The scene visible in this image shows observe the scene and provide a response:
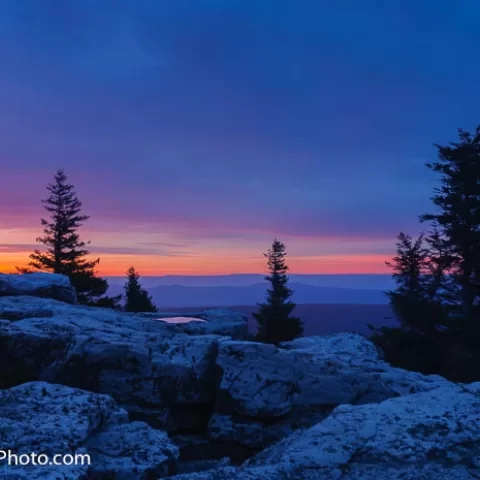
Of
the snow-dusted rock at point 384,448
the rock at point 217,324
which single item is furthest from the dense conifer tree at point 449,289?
the snow-dusted rock at point 384,448

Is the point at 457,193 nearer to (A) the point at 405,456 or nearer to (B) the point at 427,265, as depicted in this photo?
(B) the point at 427,265

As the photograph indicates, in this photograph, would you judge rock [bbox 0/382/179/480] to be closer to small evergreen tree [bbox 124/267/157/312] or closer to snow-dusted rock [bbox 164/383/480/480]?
snow-dusted rock [bbox 164/383/480/480]

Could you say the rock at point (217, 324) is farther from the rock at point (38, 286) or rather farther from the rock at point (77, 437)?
the rock at point (77, 437)

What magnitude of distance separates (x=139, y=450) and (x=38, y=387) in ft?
6.75

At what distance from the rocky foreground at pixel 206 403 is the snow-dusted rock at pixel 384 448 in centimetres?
2

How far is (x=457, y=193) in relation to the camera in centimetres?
2998

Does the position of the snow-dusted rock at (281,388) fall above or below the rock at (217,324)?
below

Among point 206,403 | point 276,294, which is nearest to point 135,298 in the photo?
point 276,294

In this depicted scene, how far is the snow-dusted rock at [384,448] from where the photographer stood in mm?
6348

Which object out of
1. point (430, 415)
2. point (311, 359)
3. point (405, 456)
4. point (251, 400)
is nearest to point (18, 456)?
point (405, 456)

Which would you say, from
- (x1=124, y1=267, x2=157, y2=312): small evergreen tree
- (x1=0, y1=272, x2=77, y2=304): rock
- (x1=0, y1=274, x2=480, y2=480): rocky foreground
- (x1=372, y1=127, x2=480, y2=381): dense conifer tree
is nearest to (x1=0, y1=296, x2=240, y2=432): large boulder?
(x1=0, y1=274, x2=480, y2=480): rocky foreground

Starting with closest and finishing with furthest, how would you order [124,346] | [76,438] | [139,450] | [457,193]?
[76,438] → [139,450] → [124,346] → [457,193]

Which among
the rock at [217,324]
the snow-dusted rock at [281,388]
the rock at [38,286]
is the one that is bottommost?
the snow-dusted rock at [281,388]

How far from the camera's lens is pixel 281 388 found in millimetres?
12703
